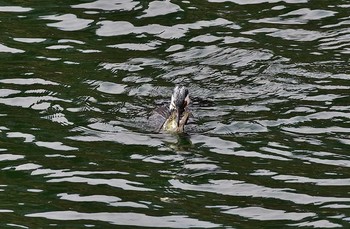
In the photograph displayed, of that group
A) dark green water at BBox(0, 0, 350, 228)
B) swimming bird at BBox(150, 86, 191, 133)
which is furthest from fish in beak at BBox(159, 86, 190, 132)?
dark green water at BBox(0, 0, 350, 228)

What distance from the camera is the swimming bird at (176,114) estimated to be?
14.8 metres

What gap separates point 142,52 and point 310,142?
475cm

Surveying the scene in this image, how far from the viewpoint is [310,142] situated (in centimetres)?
1365

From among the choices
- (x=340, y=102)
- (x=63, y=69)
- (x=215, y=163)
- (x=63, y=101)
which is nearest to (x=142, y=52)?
(x=63, y=69)

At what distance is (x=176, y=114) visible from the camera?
1477 centimetres

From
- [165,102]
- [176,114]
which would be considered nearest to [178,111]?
[176,114]

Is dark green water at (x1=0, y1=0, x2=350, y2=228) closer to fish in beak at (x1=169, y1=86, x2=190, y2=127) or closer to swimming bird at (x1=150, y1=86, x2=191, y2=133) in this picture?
swimming bird at (x1=150, y1=86, x2=191, y2=133)

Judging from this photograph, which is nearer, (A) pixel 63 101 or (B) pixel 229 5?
(A) pixel 63 101

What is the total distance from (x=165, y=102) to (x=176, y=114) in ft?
4.37

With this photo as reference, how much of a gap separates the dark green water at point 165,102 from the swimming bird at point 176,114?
0.21 m

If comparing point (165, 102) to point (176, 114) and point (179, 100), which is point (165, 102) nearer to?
point (179, 100)

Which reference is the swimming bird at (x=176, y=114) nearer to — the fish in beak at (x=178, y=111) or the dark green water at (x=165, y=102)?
the fish in beak at (x=178, y=111)

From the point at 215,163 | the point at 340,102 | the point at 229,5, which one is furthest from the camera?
the point at 229,5

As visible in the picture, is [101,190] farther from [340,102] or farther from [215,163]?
[340,102]
